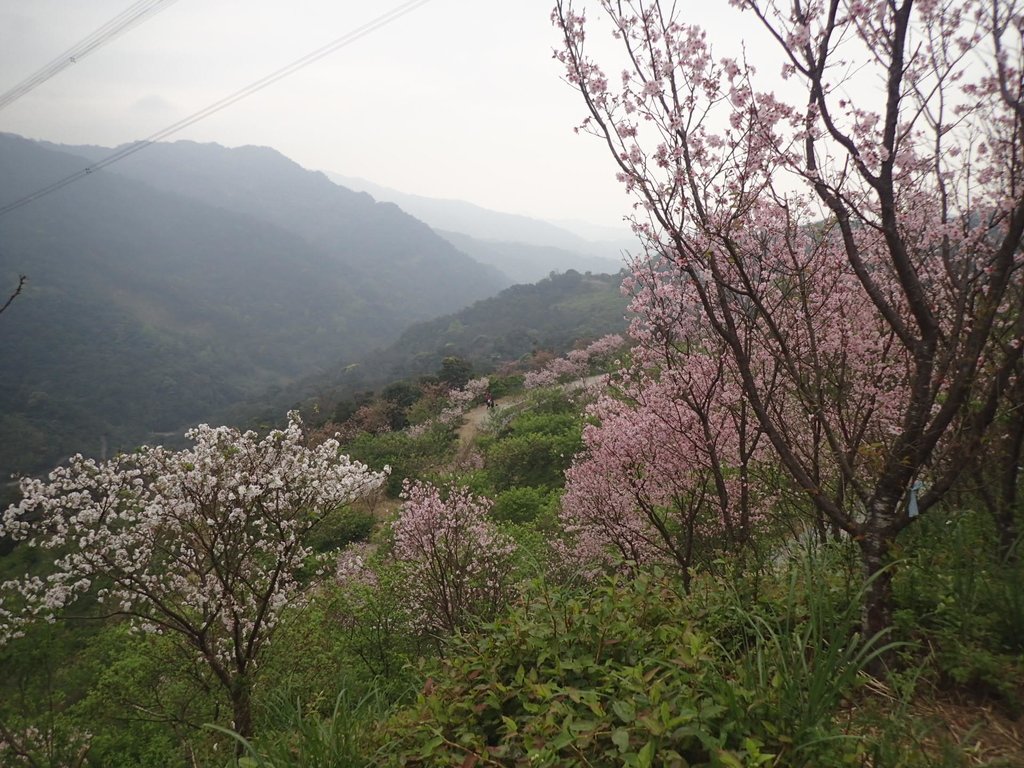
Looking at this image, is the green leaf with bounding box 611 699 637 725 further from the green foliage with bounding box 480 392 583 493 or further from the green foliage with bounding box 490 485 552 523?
the green foliage with bounding box 480 392 583 493

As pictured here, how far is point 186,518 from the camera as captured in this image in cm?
592

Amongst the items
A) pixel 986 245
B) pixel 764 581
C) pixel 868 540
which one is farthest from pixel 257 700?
pixel 986 245

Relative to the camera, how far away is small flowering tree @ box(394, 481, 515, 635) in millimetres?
7426

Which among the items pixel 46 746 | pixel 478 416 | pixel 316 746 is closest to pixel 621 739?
pixel 316 746

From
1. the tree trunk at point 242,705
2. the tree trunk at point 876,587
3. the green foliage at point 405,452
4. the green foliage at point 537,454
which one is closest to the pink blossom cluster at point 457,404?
the green foliage at point 405,452

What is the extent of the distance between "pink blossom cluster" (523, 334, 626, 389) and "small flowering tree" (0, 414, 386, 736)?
2649 cm

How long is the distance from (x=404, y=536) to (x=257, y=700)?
2850 mm

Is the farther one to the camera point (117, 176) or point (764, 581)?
point (117, 176)

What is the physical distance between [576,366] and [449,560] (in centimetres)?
2739

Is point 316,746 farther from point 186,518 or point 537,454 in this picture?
point 537,454

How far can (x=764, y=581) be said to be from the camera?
136 inches

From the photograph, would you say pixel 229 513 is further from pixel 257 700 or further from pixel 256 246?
pixel 256 246

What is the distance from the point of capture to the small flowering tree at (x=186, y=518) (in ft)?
19.0

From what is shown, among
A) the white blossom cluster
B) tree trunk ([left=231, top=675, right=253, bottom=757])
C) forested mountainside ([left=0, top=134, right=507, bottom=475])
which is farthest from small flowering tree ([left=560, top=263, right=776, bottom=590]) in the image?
forested mountainside ([left=0, top=134, right=507, bottom=475])
